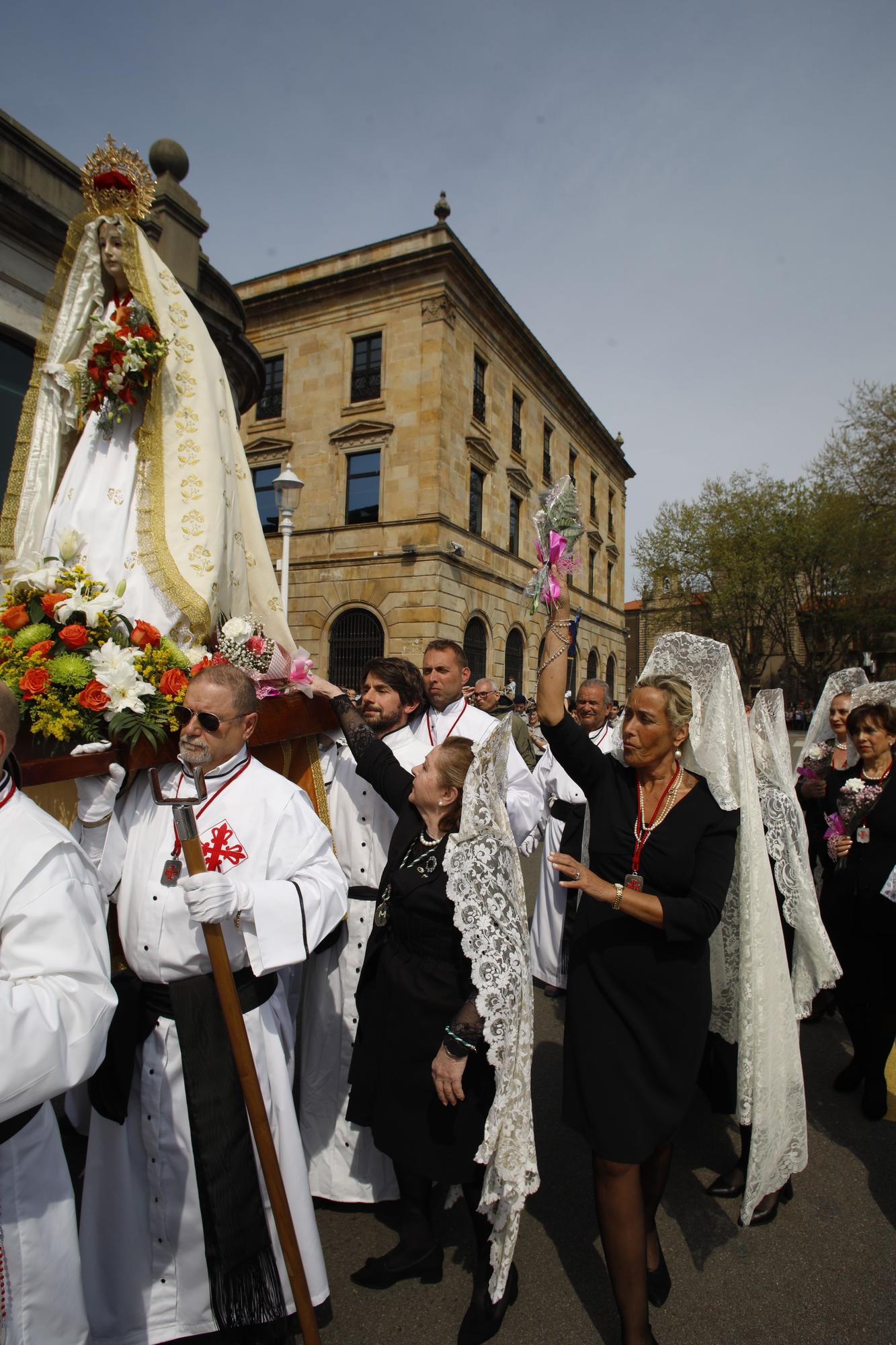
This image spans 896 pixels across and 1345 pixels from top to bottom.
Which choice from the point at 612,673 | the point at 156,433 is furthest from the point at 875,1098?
the point at 612,673

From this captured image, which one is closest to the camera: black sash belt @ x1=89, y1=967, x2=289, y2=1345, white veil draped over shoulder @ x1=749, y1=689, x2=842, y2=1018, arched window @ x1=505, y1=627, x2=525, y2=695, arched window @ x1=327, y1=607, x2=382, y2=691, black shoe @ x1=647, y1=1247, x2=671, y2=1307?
black sash belt @ x1=89, y1=967, x2=289, y2=1345

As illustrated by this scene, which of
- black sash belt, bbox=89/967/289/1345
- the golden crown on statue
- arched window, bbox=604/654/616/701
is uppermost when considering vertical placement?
arched window, bbox=604/654/616/701

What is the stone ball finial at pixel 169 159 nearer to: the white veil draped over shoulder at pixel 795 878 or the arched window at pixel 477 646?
the white veil draped over shoulder at pixel 795 878

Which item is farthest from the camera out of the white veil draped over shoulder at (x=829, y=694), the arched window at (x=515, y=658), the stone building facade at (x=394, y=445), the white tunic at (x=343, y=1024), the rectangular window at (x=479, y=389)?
the arched window at (x=515, y=658)

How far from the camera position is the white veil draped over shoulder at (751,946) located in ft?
9.09

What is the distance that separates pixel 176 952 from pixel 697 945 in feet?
5.62

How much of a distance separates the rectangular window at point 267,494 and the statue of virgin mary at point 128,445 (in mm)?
21552

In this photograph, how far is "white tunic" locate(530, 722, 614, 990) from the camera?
16.1ft

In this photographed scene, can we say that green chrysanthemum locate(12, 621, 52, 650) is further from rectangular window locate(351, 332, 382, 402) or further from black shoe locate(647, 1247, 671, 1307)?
rectangular window locate(351, 332, 382, 402)

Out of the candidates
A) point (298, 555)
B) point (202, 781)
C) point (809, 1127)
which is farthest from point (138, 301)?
point (298, 555)

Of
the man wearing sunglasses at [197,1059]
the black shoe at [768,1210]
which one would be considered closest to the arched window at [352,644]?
the black shoe at [768,1210]

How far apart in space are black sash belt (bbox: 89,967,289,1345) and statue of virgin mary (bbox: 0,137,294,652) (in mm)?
1387

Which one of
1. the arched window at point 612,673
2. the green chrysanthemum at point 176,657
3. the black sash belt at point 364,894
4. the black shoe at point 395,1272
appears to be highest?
the arched window at point 612,673

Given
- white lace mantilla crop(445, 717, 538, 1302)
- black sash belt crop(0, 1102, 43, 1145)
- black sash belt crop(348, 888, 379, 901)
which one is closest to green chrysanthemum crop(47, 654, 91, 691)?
black sash belt crop(0, 1102, 43, 1145)
